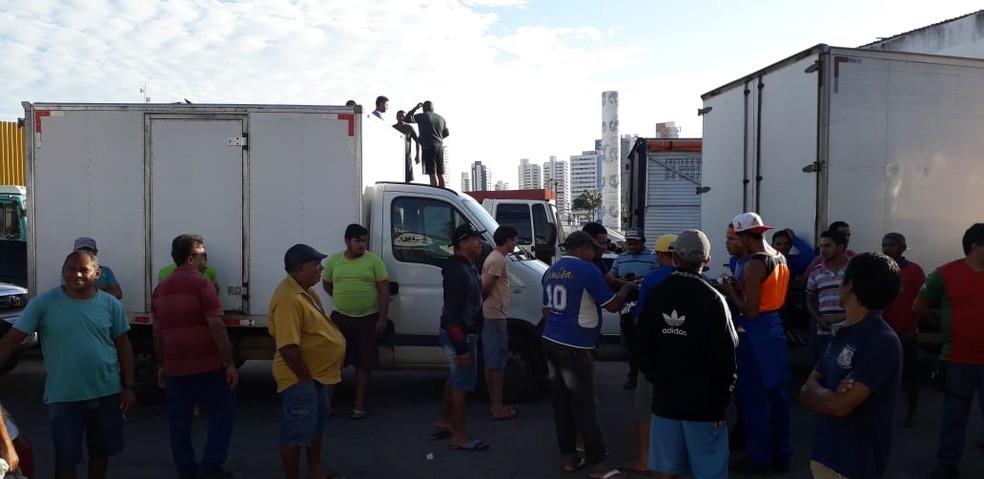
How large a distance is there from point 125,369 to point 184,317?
1.80 ft

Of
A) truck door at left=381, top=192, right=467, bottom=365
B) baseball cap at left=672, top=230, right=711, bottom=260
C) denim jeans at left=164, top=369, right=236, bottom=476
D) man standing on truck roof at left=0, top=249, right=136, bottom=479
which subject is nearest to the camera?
baseball cap at left=672, top=230, right=711, bottom=260

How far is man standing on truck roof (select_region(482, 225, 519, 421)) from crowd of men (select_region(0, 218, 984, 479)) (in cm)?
2

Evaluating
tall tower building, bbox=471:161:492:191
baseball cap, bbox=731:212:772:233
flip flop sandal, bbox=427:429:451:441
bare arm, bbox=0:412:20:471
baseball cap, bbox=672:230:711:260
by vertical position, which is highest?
tall tower building, bbox=471:161:492:191

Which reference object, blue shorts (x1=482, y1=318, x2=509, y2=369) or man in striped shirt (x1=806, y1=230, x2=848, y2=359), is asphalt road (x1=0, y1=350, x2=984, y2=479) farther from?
man in striped shirt (x1=806, y1=230, x2=848, y2=359)

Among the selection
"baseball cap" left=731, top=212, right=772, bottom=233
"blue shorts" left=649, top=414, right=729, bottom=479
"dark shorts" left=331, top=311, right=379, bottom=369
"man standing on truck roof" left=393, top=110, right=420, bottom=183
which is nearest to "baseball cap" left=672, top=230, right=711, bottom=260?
"blue shorts" left=649, top=414, right=729, bottom=479

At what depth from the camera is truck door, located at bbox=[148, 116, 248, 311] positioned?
6887 millimetres

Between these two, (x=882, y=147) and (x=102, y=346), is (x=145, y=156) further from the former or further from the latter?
(x=882, y=147)

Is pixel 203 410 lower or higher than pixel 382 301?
lower

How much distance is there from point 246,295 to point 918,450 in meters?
6.07

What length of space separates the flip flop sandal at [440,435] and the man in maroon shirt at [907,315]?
3.94m

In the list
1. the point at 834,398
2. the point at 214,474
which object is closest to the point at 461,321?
the point at 214,474

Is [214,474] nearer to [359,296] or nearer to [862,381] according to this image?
[359,296]

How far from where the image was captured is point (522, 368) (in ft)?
23.9

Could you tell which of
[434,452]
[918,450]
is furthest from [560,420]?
[918,450]
